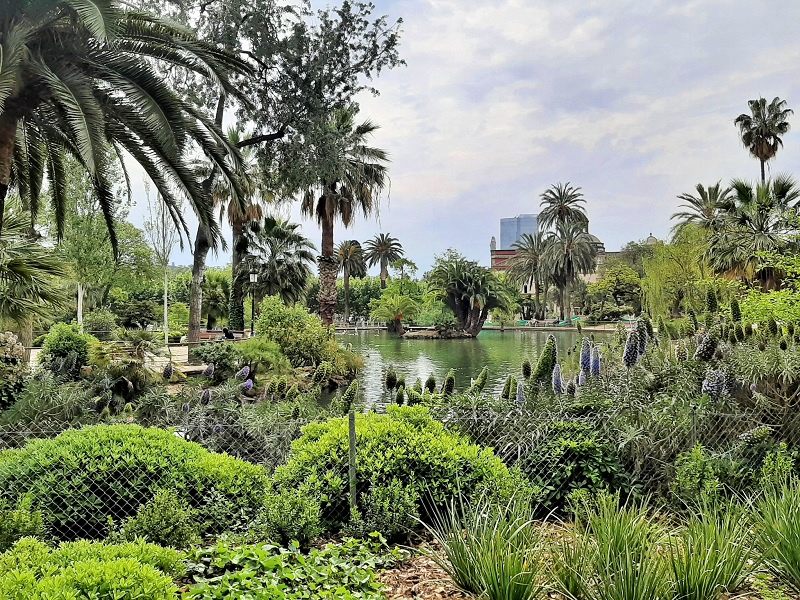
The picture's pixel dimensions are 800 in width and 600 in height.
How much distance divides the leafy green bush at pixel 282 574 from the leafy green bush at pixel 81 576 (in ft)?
1.04

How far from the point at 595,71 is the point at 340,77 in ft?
26.0

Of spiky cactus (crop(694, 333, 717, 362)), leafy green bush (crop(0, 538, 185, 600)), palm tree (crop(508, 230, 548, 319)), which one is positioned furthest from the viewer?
palm tree (crop(508, 230, 548, 319))

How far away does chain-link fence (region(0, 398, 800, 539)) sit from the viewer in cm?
391

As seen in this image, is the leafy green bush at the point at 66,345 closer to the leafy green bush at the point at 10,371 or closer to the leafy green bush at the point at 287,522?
the leafy green bush at the point at 10,371

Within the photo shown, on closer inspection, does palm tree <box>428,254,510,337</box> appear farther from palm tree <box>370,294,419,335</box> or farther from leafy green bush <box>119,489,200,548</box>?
leafy green bush <box>119,489,200,548</box>

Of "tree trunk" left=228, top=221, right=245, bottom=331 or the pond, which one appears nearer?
the pond

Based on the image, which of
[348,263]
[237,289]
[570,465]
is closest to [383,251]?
[348,263]

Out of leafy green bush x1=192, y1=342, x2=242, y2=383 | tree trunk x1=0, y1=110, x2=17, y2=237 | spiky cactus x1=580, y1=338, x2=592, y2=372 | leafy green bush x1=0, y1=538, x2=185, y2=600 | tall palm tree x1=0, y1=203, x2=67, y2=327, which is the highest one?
tree trunk x1=0, y1=110, x2=17, y2=237

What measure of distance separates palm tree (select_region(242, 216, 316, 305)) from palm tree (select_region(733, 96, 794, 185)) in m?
26.0

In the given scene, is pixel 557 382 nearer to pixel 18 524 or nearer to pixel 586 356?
pixel 586 356

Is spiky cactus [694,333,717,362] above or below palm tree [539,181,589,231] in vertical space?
below

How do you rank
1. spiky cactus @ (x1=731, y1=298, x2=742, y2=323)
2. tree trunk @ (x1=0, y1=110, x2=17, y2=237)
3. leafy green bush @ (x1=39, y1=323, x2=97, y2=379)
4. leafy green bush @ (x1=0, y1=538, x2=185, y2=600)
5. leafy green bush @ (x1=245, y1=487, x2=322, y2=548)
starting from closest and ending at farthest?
1. leafy green bush @ (x1=0, y1=538, x2=185, y2=600)
2. leafy green bush @ (x1=245, y1=487, x2=322, y2=548)
3. tree trunk @ (x1=0, y1=110, x2=17, y2=237)
4. spiky cactus @ (x1=731, y1=298, x2=742, y2=323)
5. leafy green bush @ (x1=39, y1=323, x2=97, y2=379)

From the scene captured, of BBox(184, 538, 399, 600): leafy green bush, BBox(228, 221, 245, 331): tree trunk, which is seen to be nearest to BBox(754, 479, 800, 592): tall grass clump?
BBox(184, 538, 399, 600): leafy green bush

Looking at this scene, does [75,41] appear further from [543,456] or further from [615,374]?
[615,374]
